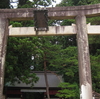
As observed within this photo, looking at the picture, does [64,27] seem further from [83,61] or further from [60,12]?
[83,61]

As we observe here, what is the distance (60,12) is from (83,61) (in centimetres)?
215

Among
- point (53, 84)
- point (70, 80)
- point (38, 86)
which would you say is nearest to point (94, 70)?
point (70, 80)

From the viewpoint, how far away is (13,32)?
614cm

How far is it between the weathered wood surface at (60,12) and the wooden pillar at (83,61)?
0.82 ft

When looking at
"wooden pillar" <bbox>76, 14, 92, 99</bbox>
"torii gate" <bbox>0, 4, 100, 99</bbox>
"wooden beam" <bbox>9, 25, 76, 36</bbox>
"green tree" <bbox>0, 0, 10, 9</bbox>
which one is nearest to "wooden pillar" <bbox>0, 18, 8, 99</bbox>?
"torii gate" <bbox>0, 4, 100, 99</bbox>

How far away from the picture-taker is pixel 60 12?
6.09 m

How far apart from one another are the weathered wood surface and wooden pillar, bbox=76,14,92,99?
0.82 ft

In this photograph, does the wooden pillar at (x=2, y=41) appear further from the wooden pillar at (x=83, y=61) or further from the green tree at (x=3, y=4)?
the green tree at (x=3, y=4)

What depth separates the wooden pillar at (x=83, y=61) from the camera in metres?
5.30

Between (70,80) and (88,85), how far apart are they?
587cm

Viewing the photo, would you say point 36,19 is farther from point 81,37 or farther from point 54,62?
point 54,62

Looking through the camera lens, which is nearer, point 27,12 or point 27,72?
point 27,12

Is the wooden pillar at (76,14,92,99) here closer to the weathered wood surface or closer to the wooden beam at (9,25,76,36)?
the weathered wood surface

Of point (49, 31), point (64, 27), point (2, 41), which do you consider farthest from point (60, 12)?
A: point (2, 41)
